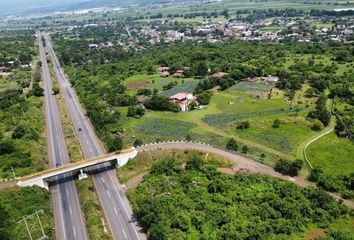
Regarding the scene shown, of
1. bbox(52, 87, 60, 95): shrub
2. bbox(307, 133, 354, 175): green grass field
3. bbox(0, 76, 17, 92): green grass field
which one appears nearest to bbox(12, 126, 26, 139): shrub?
bbox(52, 87, 60, 95): shrub

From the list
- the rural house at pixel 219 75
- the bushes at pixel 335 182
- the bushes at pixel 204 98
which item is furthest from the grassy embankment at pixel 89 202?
the rural house at pixel 219 75

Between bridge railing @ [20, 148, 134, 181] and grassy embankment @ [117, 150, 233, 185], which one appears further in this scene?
grassy embankment @ [117, 150, 233, 185]

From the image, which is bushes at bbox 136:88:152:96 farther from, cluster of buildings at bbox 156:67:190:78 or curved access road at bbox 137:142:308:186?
curved access road at bbox 137:142:308:186

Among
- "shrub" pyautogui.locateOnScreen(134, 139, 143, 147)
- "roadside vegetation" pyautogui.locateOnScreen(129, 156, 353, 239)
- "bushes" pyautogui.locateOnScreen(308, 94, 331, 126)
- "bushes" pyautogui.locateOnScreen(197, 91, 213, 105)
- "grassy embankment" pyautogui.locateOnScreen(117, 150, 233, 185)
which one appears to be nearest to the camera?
"roadside vegetation" pyautogui.locateOnScreen(129, 156, 353, 239)

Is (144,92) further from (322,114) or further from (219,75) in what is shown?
(322,114)

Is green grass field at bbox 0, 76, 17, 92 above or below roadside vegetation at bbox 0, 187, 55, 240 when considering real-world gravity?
below

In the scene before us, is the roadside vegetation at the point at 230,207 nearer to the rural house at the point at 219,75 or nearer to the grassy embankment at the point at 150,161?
the grassy embankment at the point at 150,161

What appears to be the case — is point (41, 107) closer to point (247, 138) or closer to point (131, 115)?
point (131, 115)

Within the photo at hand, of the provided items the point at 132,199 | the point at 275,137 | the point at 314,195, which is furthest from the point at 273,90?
the point at 132,199
